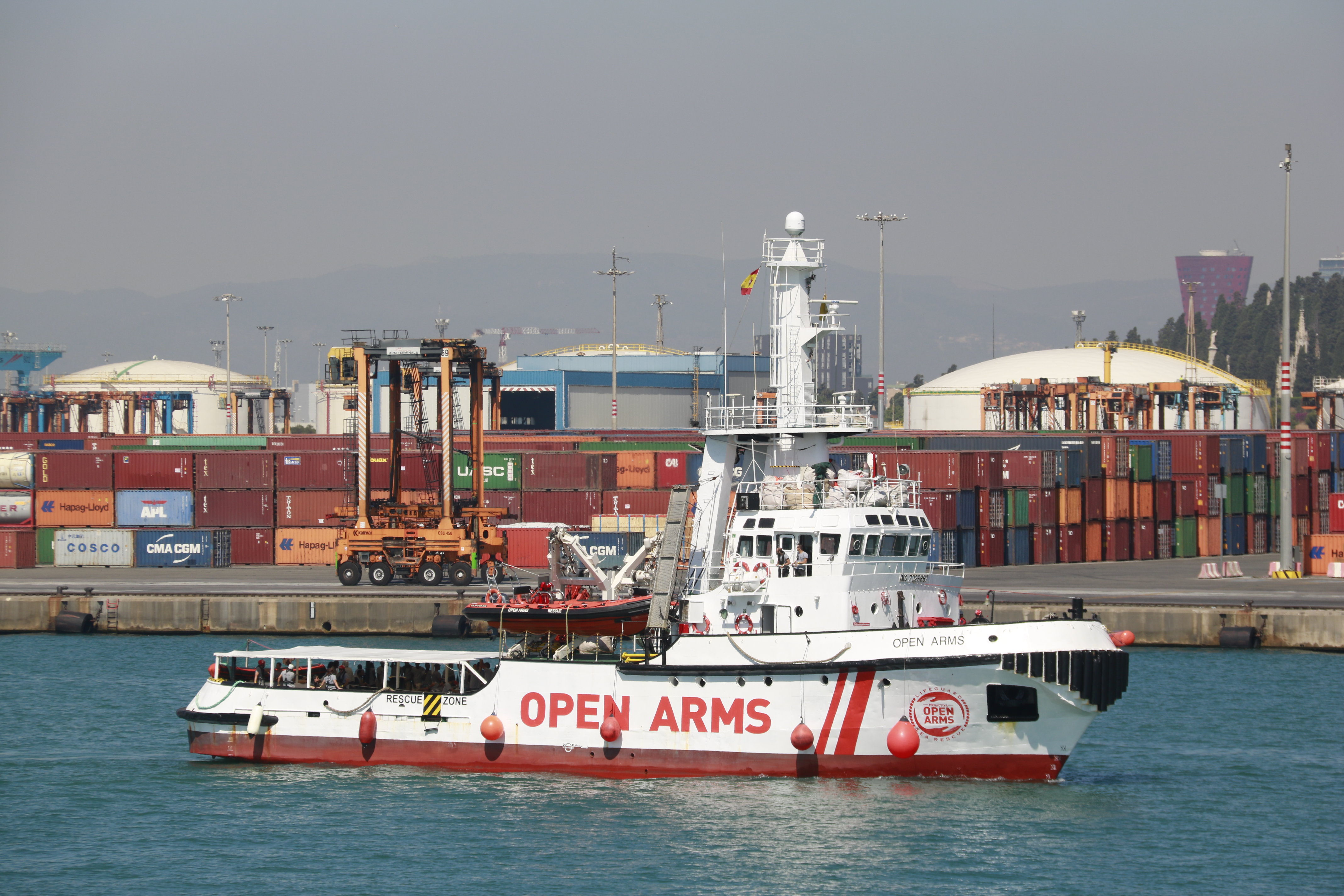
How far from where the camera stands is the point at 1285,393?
5694 cm

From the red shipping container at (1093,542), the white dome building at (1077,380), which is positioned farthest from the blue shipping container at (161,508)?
the white dome building at (1077,380)

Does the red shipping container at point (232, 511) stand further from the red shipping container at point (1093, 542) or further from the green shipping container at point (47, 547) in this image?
the red shipping container at point (1093, 542)

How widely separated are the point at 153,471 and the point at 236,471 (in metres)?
3.97

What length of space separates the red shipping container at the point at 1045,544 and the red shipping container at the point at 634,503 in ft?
55.0

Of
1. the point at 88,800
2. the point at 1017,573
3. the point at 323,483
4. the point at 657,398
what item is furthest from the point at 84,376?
the point at 88,800

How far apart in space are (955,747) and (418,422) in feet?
133

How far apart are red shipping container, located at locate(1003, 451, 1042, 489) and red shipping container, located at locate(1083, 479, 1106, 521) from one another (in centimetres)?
400

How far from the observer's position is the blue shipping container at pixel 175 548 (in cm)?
6419

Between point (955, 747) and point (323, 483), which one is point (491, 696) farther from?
point (323, 483)

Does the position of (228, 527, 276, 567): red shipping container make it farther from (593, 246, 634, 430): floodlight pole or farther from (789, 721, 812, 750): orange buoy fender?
(789, 721, 812, 750): orange buoy fender

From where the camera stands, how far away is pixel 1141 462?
225 ft

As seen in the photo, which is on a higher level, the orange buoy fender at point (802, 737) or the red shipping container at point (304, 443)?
the red shipping container at point (304, 443)

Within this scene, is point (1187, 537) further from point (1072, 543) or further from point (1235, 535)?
point (1072, 543)

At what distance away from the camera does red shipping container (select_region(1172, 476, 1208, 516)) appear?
7038 cm
